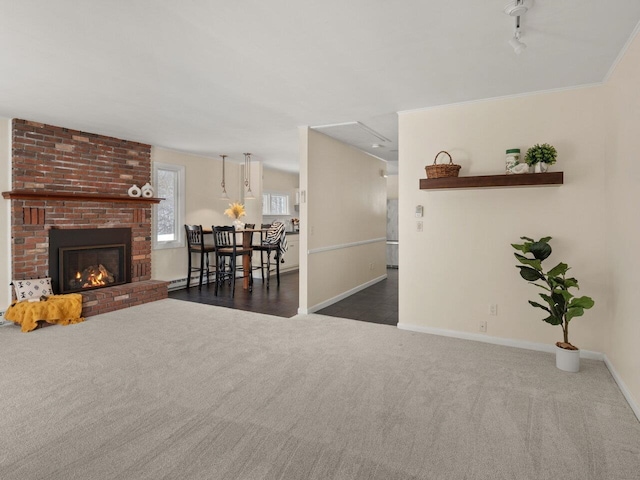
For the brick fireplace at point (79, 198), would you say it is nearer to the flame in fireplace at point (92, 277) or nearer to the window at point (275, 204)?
the flame in fireplace at point (92, 277)

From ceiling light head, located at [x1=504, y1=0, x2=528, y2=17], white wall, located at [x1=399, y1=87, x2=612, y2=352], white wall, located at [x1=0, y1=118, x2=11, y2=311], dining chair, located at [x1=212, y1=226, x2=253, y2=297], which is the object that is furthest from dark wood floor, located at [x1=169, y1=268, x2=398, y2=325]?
ceiling light head, located at [x1=504, y1=0, x2=528, y2=17]

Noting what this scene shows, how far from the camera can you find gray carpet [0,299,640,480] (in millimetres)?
1863

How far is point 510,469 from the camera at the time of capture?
1833mm

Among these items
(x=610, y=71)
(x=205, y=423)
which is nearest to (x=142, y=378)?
(x=205, y=423)

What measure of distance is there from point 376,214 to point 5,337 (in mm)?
5438

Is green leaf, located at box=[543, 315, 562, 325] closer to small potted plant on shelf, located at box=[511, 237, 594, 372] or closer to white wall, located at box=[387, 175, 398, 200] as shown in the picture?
small potted plant on shelf, located at box=[511, 237, 594, 372]

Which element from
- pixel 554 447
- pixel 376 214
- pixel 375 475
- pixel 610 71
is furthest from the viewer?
pixel 376 214

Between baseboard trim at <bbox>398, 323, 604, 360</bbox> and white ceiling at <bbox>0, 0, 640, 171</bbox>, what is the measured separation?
2315 millimetres

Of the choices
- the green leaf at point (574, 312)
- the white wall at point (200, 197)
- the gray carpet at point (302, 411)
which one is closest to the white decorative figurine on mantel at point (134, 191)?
the white wall at point (200, 197)

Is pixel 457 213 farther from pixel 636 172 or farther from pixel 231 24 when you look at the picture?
pixel 231 24

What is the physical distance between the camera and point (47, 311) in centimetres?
412

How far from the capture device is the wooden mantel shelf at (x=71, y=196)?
429 centimetres

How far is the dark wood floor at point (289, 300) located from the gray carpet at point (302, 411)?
3.19ft

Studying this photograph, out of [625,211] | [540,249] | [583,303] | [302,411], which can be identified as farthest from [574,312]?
[302,411]
